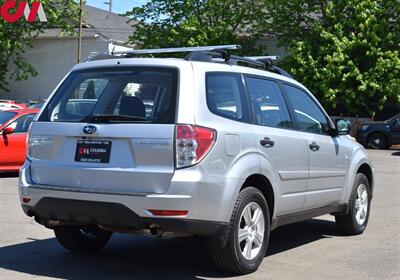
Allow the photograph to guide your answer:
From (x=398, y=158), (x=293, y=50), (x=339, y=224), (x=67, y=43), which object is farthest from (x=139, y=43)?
(x=339, y=224)

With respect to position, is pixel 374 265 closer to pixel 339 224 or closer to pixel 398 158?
pixel 339 224

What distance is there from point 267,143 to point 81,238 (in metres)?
2.22

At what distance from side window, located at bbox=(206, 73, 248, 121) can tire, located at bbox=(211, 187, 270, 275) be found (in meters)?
0.70

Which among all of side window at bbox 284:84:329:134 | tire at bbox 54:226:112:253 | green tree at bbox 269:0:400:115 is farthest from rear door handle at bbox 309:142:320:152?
green tree at bbox 269:0:400:115

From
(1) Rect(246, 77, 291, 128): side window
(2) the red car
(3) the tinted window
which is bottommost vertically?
(2) the red car

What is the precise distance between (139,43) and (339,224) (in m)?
31.0

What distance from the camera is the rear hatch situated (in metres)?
5.04

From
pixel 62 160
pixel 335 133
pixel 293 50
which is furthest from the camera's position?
pixel 293 50

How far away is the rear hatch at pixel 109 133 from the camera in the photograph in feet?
16.5

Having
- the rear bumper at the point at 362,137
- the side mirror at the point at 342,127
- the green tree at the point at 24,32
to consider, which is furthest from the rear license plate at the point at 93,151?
the green tree at the point at 24,32

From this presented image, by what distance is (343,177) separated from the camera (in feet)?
24.0

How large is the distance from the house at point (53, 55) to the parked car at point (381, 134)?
18442 millimetres

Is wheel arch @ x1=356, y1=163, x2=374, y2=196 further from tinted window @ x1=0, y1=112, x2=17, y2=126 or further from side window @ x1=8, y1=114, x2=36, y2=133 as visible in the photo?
tinted window @ x1=0, y1=112, x2=17, y2=126

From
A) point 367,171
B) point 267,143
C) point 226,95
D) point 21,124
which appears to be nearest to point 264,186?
point 267,143
